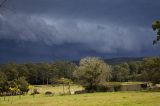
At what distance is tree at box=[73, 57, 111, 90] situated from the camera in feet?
359

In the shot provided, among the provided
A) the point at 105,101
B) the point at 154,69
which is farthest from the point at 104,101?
the point at 154,69

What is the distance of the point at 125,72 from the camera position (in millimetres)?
191250

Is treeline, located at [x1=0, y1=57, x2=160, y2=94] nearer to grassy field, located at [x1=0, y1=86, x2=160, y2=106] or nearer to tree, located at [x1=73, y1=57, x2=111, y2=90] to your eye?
tree, located at [x1=73, y1=57, x2=111, y2=90]

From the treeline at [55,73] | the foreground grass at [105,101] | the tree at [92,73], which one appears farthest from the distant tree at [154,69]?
the foreground grass at [105,101]

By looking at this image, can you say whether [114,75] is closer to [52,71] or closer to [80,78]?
[52,71]

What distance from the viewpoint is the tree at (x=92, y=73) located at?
109312 millimetres

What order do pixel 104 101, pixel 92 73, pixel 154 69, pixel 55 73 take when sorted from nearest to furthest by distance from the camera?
1. pixel 104 101
2. pixel 154 69
3. pixel 92 73
4. pixel 55 73

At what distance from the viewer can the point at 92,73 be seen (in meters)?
112

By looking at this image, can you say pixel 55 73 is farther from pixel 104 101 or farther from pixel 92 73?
pixel 104 101

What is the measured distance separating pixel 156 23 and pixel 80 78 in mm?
52648

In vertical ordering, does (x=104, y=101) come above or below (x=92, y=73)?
below

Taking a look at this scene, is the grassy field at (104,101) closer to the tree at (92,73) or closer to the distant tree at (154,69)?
the distant tree at (154,69)

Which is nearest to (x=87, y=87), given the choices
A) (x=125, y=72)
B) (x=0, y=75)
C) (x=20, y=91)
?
Result: (x=20, y=91)

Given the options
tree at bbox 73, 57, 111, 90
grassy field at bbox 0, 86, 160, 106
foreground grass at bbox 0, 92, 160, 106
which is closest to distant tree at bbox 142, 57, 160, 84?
tree at bbox 73, 57, 111, 90
